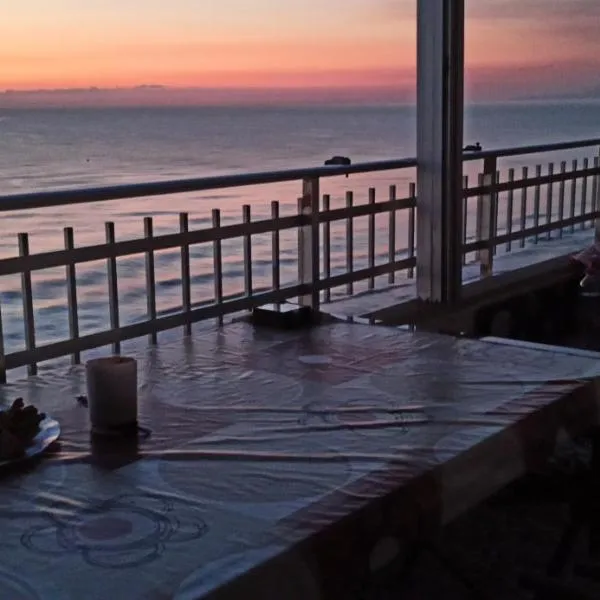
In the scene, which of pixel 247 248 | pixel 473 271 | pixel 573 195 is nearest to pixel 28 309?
pixel 247 248

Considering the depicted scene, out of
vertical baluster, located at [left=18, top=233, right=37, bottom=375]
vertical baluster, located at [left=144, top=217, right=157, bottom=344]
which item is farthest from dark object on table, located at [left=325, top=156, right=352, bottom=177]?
vertical baluster, located at [left=18, top=233, right=37, bottom=375]

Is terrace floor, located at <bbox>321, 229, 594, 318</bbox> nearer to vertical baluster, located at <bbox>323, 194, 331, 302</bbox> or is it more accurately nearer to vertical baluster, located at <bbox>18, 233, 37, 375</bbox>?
vertical baluster, located at <bbox>323, 194, 331, 302</bbox>

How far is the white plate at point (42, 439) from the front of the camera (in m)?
1.23

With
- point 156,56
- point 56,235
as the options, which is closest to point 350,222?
point 56,235

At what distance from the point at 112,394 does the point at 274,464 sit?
0.27 m

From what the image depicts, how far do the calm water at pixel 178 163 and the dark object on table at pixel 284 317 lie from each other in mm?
1747

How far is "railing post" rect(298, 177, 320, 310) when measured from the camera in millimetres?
3746

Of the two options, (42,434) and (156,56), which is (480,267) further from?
(156,56)

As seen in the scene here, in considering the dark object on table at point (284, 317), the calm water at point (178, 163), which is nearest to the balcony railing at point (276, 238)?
the calm water at point (178, 163)

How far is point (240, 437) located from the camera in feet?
4.38

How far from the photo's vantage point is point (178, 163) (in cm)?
1658

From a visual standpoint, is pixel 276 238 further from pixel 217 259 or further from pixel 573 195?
pixel 573 195

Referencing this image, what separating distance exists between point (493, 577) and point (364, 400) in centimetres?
89

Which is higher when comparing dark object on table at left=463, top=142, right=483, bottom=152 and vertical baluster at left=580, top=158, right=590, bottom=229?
dark object on table at left=463, top=142, right=483, bottom=152
